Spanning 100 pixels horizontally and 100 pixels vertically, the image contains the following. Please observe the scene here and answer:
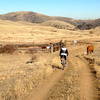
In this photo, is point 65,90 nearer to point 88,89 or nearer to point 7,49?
point 88,89

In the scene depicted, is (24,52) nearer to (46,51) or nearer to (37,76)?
(46,51)

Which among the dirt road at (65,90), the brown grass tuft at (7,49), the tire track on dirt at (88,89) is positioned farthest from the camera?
the brown grass tuft at (7,49)

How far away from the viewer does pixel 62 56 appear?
22391 millimetres

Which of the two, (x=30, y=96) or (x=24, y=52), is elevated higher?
(x=30, y=96)

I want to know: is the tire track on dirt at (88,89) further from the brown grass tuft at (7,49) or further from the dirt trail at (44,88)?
the brown grass tuft at (7,49)

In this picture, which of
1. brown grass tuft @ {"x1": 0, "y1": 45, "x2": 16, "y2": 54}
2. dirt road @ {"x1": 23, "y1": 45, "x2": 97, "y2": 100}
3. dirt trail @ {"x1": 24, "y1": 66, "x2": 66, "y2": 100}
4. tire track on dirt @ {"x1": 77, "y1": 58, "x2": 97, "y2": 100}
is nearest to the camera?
dirt road @ {"x1": 23, "y1": 45, "x2": 97, "y2": 100}

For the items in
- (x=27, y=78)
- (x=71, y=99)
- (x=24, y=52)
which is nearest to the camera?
(x=71, y=99)

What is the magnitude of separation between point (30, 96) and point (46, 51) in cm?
2909

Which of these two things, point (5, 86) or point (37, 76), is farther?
point (37, 76)

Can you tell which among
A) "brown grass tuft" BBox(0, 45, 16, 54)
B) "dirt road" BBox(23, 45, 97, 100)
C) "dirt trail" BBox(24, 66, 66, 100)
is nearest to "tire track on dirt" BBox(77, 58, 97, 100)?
"dirt road" BBox(23, 45, 97, 100)

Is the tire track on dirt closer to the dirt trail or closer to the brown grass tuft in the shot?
the dirt trail

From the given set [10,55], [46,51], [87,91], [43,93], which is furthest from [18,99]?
[46,51]

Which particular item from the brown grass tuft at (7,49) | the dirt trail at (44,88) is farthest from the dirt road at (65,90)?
the brown grass tuft at (7,49)

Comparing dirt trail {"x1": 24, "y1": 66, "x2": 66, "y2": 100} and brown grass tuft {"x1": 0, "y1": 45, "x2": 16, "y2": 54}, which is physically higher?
dirt trail {"x1": 24, "y1": 66, "x2": 66, "y2": 100}
